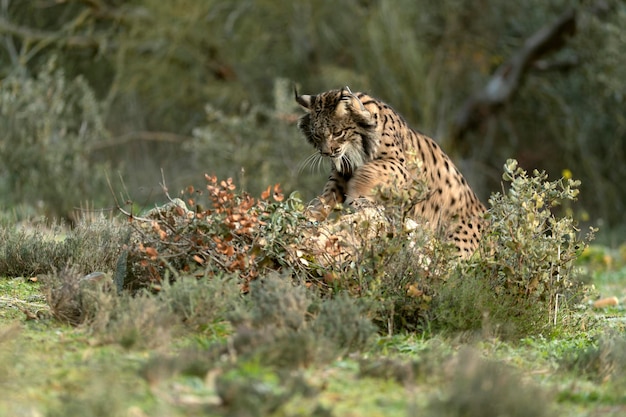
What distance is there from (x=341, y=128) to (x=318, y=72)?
10790mm

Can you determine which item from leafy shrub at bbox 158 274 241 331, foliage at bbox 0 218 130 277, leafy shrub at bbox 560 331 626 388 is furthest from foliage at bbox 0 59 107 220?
leafy shrub at bbox 560 331 626 388

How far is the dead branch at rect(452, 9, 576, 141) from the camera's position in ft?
58.2

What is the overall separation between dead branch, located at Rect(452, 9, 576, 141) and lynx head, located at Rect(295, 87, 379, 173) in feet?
35.4

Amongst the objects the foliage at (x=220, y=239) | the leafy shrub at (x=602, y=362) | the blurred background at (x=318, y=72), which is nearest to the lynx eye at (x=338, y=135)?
the foliage at (x=220, y=239)

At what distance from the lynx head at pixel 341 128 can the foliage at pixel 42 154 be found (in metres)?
6.67

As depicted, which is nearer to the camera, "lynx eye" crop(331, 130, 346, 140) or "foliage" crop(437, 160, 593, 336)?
"foliage" crop(437, 160, 593, 336)

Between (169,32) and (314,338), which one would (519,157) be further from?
(314,338)

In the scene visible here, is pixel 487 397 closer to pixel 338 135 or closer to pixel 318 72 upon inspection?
pixel 338 135

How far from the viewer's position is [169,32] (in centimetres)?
1744

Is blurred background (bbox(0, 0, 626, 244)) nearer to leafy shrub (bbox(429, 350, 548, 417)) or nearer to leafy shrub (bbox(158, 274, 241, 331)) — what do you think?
leafy shrub (bbox(158, 274, 241, 331))

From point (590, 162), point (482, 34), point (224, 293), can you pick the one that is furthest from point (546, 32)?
point (224, 293)

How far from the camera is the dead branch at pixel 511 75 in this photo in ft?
58.2

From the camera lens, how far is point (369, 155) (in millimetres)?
7973

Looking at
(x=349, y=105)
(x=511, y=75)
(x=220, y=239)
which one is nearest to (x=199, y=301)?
(x=220, y=239)
